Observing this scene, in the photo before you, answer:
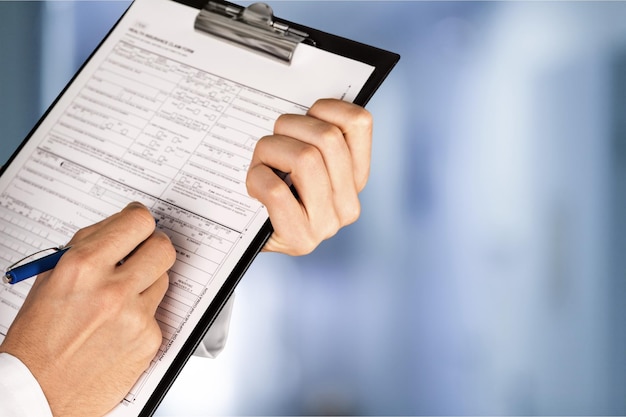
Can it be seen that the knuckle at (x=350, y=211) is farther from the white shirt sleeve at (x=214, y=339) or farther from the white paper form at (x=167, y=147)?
the white shirt sleeve at (x=214, y=339)

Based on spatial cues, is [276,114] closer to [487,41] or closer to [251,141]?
[251,141]

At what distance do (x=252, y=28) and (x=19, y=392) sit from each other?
392 millimetres

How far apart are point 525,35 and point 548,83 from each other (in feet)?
0.58

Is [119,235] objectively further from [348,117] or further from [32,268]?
[348,117]

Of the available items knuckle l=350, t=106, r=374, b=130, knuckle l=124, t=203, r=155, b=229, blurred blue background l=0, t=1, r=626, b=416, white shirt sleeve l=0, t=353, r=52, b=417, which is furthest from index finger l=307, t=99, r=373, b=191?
blurred blue background l=0, t=1, r=626, b=416

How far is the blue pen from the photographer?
1.79 ft

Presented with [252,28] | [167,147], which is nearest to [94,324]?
[167,147]

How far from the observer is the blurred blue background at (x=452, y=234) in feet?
6.66

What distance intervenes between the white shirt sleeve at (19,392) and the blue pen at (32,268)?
71mm

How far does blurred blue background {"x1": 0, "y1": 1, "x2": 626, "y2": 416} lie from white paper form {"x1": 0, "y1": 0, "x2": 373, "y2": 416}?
151cm

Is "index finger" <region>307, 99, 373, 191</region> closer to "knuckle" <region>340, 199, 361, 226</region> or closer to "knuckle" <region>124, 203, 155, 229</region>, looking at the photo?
"knuckle" <region>340, 199, 361, 226</region>

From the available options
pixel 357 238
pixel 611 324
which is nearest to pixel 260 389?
pixel 357 238

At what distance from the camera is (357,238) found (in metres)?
2.16

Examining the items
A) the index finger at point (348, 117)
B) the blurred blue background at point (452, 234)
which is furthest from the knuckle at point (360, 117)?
the blurred blue background at point (452, 234)
